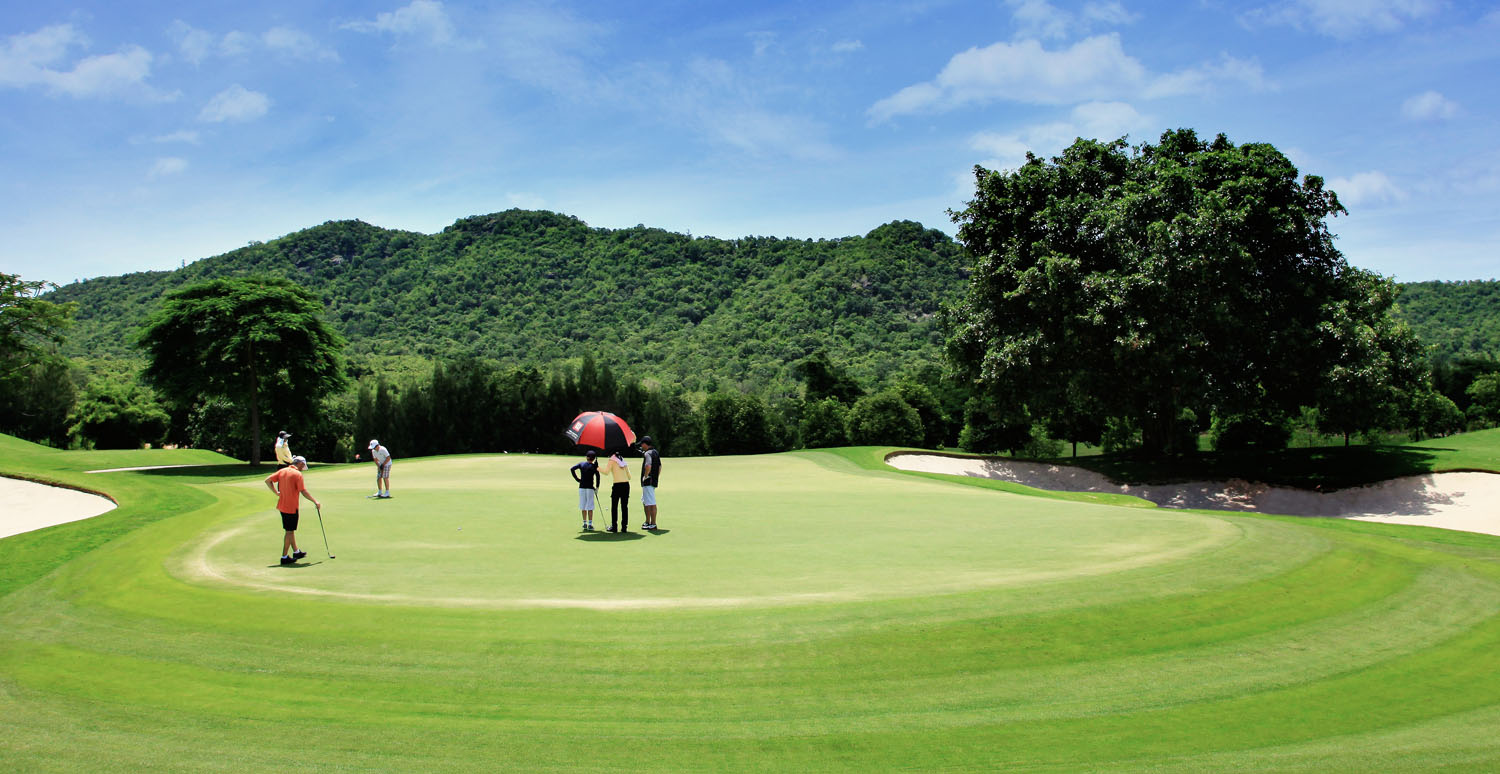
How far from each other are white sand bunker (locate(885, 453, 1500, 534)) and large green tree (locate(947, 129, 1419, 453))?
3167 millimetres

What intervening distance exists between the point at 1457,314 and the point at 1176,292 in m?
169

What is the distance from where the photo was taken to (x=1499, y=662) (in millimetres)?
9328

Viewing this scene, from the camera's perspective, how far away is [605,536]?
1747 centimetres

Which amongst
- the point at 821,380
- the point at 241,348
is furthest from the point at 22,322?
the point at 821,380

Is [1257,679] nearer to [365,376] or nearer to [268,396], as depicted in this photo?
[268,396]

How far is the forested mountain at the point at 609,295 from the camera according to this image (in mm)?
136875

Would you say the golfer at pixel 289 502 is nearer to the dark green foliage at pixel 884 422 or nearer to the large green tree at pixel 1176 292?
the large green tree at pixel 1176 292

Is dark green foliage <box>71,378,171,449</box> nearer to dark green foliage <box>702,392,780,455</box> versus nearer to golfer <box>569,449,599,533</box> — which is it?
dark green foliage <box>702,392,780,455</box>

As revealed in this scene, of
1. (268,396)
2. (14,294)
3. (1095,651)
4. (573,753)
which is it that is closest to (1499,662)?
(1095,651)

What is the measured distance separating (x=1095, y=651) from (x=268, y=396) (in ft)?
163

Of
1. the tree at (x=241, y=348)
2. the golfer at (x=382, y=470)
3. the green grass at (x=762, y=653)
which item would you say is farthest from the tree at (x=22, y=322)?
the green grass at (x=762, y=653)

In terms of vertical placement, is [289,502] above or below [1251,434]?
above

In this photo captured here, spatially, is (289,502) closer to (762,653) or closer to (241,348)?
(762,653)

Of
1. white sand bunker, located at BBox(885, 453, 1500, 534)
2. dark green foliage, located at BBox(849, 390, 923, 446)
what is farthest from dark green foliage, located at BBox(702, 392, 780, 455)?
white sand bunker, located at BBox(885, 453, 1500, 534)
